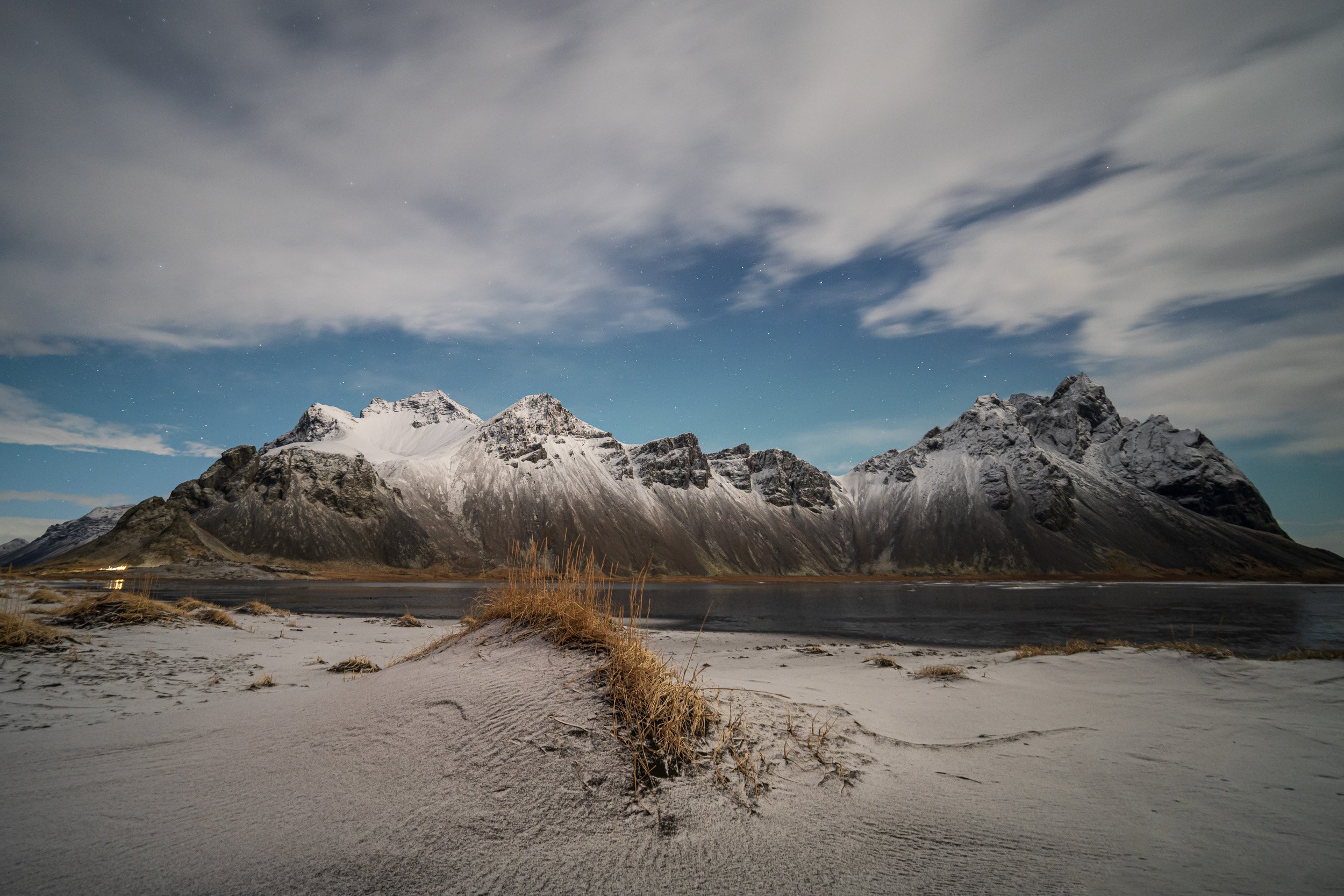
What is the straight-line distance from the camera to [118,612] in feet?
32.4

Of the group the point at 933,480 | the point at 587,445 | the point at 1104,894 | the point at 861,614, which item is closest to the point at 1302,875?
the point at 1104,894

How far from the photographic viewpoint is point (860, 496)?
651ft

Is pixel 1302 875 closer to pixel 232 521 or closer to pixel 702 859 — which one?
pixel 702 859

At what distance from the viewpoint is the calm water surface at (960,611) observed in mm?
20359

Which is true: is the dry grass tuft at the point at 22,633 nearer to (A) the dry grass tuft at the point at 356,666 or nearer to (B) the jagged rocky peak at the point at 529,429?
(A) the dry grass tuft at the point at 356,666

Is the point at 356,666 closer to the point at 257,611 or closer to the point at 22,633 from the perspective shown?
the point at 22,633

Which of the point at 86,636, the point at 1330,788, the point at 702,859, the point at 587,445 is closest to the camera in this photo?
the point at 702,859

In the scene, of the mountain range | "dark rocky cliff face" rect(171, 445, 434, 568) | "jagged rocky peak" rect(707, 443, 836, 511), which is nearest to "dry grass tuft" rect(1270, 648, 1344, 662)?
the mountain range

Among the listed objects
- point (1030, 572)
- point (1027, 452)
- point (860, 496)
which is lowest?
point (1030, 572)

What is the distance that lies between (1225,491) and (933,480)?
314 feet

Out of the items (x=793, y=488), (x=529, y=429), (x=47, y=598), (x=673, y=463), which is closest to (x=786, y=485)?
(x=793, y=488)

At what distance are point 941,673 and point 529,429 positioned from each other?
595 feet

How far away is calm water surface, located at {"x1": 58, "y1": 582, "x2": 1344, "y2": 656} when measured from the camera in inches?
802

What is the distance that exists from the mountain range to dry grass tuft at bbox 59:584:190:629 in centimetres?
8632
